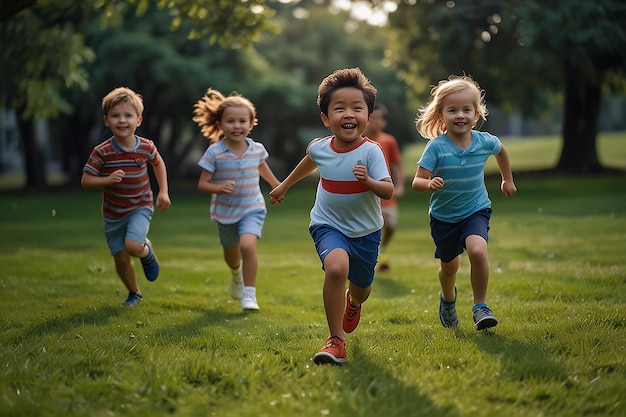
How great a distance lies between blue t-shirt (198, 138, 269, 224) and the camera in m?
8.16

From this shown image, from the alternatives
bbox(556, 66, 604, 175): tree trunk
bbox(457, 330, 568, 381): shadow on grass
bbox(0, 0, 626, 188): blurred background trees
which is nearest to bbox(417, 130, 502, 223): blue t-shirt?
bbox(457, 330, 568, 381): shadow on grass

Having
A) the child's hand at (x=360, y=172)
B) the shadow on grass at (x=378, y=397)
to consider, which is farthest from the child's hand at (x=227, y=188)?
the shadow on grass at (x=378, y=397)

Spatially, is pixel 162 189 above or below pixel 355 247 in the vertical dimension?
above

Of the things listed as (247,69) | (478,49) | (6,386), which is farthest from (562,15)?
(6,386)

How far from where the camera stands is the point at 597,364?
5012 millimetres

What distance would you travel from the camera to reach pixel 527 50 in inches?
933

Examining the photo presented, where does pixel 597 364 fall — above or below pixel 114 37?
below

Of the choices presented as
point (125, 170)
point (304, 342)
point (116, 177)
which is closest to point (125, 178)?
point (125, 170)

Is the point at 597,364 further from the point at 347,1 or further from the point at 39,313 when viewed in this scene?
the point at 347,1

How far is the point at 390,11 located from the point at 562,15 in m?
8.03

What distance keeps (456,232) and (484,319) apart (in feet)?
2.40

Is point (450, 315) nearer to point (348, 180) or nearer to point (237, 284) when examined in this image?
point (348, 180)

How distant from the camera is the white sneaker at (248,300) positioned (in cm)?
774

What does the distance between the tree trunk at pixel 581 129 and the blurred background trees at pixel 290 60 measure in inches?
1.6
